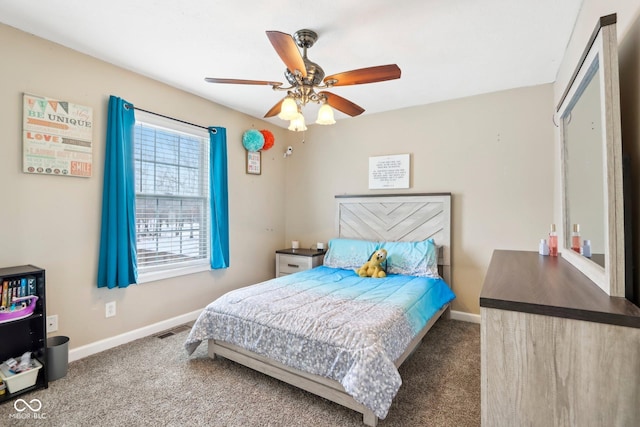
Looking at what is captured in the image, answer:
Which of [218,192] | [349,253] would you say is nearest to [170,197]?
[218,192]

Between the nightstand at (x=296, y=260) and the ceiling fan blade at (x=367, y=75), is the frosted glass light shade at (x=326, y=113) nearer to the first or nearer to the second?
the ceiling fan blade at (x=367, y=75)

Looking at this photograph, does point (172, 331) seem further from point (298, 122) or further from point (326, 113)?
point (326, 113)

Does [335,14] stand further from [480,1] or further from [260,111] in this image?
[260,111]

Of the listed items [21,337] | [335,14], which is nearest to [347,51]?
[335,14]

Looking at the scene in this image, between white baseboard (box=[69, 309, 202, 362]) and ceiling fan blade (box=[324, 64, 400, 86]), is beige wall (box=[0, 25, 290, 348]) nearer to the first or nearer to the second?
white baseboard (box=[69, 309, 202, 362])

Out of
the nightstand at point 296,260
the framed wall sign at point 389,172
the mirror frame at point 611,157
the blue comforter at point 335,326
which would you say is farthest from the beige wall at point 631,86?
the nightstand at point 296,260

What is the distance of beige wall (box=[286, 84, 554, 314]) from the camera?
3.04 m

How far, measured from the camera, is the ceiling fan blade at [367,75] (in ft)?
6.04

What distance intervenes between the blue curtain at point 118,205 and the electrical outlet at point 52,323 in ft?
1.14

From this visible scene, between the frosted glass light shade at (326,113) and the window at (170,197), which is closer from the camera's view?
the frosted glass light shade at (326,113)

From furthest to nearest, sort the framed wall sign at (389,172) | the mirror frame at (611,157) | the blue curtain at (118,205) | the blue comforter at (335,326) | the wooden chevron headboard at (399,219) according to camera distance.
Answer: the framed wall sign at (389,172) < the wooden chevron headboard at (399,219) < the blue curtain at (118,205) < the blue comforter at (335,326) < the mirror frame at (611,157)

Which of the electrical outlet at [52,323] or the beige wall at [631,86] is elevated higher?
the beige wall at [631,86]

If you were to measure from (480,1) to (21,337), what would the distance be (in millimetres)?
3762

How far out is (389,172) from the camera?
12.5 feet
